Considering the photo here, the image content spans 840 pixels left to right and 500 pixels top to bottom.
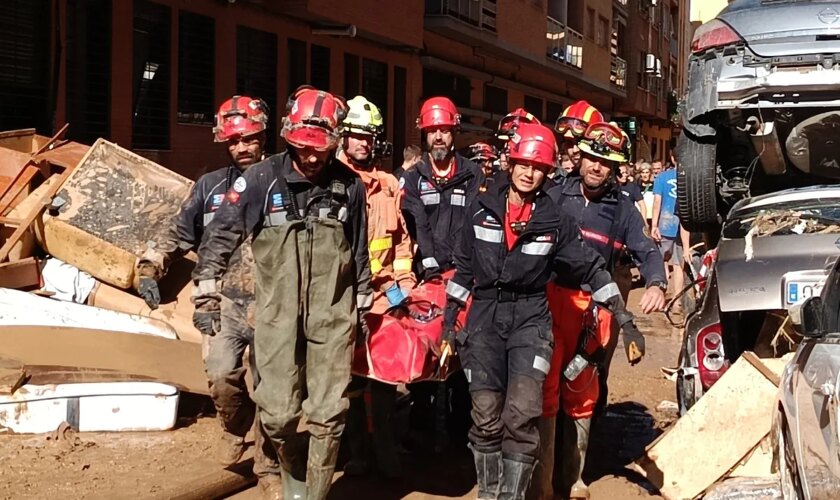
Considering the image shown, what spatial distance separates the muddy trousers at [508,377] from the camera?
527 cm

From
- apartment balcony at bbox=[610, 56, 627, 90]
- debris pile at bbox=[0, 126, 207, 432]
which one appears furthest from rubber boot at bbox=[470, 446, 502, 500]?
apartment balcony at bbox=[610, 56, 627, 90]

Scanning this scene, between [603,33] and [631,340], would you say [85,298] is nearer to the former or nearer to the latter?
[631,340]

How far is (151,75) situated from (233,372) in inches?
317

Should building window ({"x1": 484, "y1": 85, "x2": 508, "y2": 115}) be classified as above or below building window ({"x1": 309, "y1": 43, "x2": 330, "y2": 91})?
above

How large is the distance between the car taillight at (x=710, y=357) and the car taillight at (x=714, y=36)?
292 cm

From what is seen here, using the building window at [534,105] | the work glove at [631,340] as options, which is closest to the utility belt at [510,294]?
→ the work glove at [631,340]

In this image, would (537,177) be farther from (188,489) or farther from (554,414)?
(188,489)

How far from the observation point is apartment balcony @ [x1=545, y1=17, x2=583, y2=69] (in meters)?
30.2

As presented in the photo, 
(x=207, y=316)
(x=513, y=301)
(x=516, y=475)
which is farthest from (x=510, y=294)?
(x=207, y=316)

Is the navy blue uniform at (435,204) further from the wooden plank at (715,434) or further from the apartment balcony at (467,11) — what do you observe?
the apartment balcony at (467,11)

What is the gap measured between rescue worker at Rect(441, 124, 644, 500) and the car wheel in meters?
0.90

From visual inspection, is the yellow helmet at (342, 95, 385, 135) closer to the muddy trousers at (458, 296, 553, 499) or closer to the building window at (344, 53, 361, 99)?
the muddy trousers at (458, 296, 553, 499)

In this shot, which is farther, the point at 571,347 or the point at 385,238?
the point at 385,238

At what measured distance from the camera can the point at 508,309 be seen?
5.44 meters
